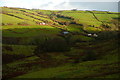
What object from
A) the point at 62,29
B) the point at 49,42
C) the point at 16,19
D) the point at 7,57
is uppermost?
the point at 16,19

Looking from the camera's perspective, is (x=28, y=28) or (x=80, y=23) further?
(x=80, y=23)

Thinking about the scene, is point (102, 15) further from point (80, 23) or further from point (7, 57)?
point (7, 57)

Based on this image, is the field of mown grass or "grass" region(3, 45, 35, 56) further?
"grass" region(3, 45, 35, 56)

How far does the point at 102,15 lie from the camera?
19538cm

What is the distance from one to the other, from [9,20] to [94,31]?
7933 centimetres

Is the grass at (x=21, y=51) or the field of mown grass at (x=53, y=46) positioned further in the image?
the grass at (x=21, y=51)

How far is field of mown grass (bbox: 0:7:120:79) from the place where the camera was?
159ft

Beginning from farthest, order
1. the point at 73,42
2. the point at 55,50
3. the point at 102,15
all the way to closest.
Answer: the point at 102,15 < the point at 73,42 < the point at 55,50

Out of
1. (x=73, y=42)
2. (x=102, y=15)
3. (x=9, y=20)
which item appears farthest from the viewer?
(x=102, y=15)

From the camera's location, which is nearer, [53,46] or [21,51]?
[21,51]

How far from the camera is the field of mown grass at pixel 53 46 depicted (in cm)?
4832

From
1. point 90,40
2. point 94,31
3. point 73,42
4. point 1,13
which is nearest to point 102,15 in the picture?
point 94,31

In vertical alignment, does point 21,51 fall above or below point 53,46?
below

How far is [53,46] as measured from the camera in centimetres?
8962
